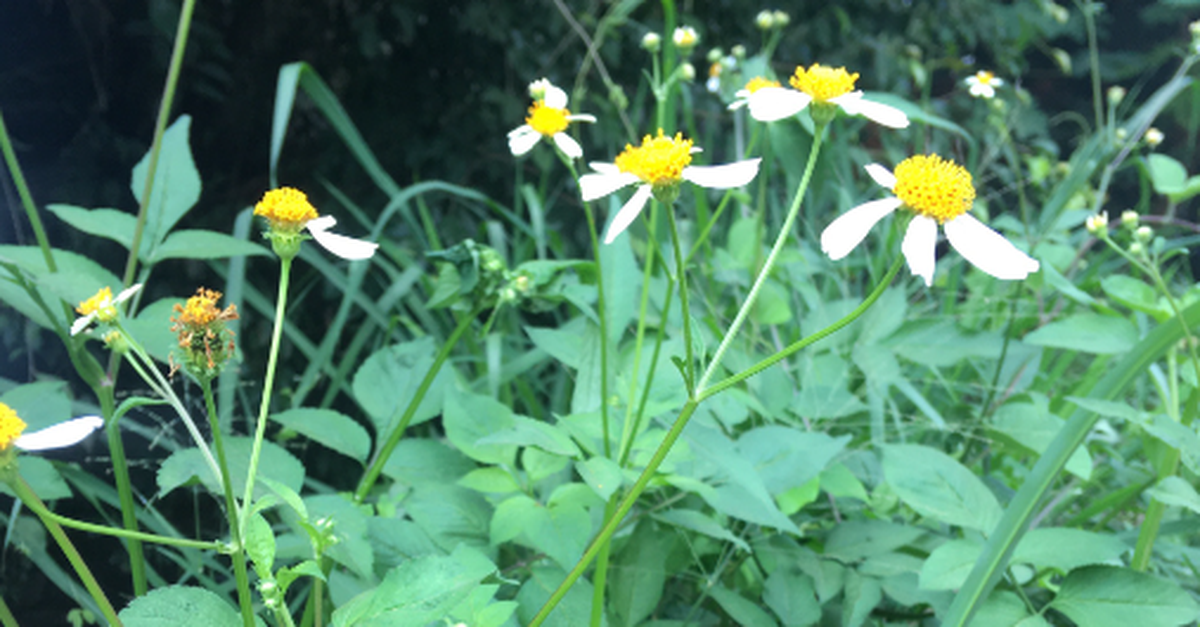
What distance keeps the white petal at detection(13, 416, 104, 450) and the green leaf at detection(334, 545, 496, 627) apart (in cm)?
18

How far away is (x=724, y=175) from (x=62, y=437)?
1.41ft

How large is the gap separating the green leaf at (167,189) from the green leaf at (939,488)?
73 cm

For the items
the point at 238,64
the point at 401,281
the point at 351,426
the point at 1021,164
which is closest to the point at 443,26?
the point at 238,64

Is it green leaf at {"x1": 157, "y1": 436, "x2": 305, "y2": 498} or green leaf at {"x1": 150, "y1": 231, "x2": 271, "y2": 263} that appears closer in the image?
green leaf at {"x1": 157, "y1": 436, "x2": 305, "y2": 498}

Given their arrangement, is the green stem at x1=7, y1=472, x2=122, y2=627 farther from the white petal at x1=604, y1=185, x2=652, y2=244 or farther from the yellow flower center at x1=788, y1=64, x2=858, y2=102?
the yellow flower center at x1=788, y1=64, x2=858, y2=102

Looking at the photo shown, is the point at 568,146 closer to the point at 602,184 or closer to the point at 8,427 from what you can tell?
the point at 602,184

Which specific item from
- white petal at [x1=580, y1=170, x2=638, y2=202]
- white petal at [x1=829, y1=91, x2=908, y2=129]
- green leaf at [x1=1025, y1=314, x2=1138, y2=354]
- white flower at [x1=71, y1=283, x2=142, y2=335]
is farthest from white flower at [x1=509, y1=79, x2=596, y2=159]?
green leaf at [x1=1025, y1=314, x2=1138, y2=354]

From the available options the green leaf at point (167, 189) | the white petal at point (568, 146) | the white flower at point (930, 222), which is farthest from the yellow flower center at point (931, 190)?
the green leaf at point (167, 189)

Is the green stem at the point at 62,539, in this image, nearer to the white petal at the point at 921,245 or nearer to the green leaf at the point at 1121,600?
the white petal at the point at 921,245

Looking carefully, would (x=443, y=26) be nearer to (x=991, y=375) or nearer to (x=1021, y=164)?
(x=991, y=375)

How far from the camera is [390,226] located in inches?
69.3

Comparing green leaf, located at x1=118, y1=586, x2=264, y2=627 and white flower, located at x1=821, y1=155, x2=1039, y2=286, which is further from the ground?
white flower, located at x1=821, y1=155, x2=1039, y2=286

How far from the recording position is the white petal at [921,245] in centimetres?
49

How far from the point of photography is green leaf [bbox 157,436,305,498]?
605 mm
